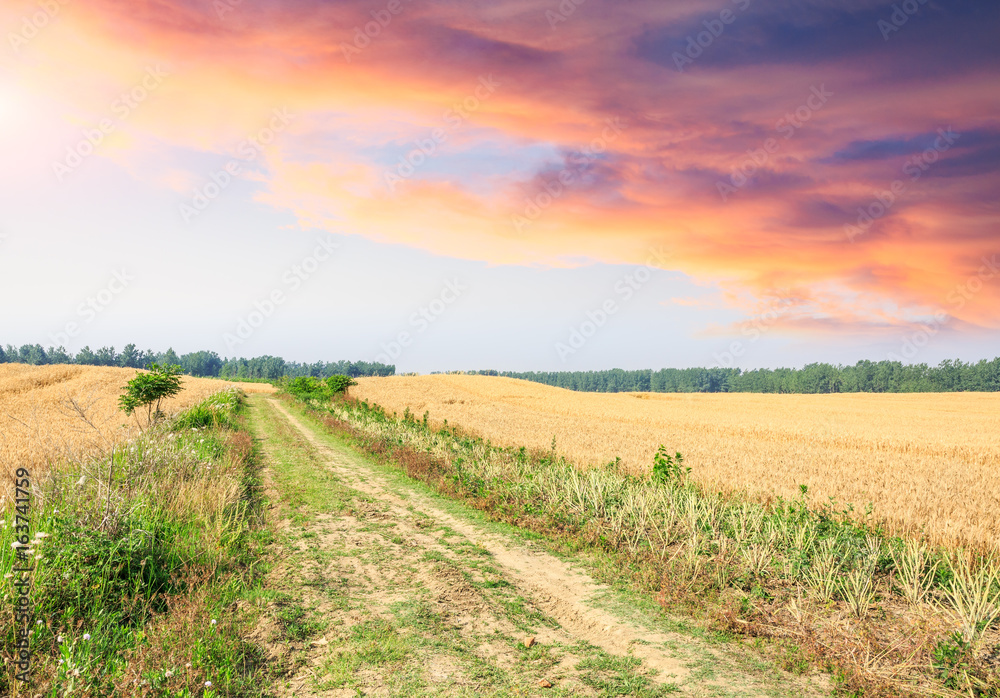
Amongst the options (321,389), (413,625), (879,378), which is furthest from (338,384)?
(879,378)

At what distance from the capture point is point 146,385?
66.2ft

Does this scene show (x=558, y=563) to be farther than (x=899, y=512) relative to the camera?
No

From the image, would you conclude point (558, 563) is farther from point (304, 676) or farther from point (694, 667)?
point (304, 676)

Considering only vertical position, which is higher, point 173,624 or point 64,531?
point 64,531

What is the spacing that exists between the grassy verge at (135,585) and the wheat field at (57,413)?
1.25 meters

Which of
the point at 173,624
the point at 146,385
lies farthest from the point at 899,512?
the point at 146,385

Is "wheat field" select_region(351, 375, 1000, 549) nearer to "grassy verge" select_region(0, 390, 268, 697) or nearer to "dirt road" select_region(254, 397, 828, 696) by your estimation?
"dirt road" select_region(254, 397, 828, 696)

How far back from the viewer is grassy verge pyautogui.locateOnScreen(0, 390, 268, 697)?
5.07m

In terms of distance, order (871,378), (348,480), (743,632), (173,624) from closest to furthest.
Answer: (173,624) < (743,632) < (348,480) < (871,378)

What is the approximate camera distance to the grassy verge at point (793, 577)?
561cm

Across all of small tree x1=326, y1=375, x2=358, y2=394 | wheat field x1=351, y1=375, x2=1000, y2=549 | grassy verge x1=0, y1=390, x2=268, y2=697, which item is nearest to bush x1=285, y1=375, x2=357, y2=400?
small tree x1=326, y1=375, x2=358, y2=394

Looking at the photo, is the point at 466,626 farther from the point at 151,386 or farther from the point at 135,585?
the point at 151,386

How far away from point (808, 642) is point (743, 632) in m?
0.74

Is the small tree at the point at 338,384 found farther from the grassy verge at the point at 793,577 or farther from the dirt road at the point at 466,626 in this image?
the dirt road at the point at 466,626
